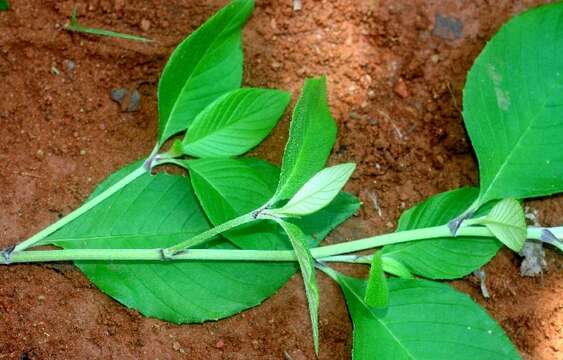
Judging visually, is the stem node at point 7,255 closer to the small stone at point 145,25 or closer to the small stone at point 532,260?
the small stone at point 145,25

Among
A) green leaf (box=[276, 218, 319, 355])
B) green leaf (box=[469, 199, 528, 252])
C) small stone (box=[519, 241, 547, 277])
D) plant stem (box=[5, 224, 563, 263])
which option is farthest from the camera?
small stone (box=[519, 241, 547, 277])

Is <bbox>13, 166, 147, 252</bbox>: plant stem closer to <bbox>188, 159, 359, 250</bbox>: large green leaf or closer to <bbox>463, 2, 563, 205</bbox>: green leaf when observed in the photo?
<bbox>188, 159, 359, 250</bbox>: large green leaf

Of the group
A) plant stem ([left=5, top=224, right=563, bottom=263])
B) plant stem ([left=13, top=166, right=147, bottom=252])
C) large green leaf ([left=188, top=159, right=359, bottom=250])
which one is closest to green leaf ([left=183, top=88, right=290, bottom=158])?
large green leaf ([left=188, top=159, right=359, bottom=250])

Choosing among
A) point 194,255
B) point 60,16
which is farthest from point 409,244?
point 60,16

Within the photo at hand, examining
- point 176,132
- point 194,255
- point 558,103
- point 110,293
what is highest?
point 558,103

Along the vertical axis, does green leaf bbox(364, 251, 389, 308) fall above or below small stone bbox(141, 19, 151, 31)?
below

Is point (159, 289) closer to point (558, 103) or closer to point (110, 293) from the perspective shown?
point (110, 293)

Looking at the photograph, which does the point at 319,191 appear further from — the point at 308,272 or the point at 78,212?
the point at 78,212
